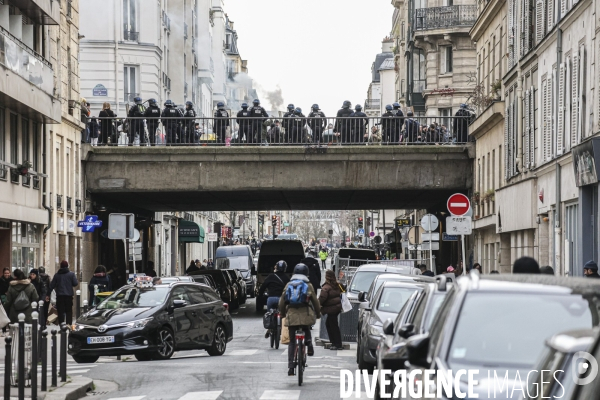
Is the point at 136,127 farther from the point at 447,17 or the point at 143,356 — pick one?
the point at 447,17

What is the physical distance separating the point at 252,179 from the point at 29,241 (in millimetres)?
7203

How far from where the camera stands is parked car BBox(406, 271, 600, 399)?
24.4 ft

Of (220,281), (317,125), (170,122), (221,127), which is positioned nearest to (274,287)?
(317,125)

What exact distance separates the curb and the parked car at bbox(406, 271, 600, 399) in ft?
25.0

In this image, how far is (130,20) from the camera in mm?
62125

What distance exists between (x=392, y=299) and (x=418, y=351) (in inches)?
418

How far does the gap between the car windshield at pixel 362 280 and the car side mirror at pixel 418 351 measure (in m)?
20.3

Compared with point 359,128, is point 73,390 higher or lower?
lower

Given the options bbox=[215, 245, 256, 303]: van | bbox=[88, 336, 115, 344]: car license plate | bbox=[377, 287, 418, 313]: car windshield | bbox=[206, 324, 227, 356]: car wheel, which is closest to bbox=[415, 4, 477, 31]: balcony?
bbox=[215, 245, 256, 303]: van

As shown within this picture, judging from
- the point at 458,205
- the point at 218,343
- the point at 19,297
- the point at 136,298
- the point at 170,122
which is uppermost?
the point at 170,122

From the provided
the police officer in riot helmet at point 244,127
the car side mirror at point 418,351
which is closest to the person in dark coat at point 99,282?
the police officer in riot helmet at point 244,127

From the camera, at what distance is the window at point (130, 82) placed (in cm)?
6159

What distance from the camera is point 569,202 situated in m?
28.3

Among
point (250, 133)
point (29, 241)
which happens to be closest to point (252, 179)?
point (250, 133)
